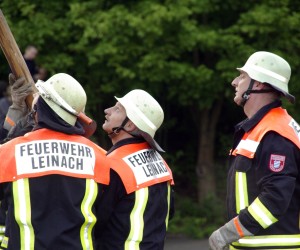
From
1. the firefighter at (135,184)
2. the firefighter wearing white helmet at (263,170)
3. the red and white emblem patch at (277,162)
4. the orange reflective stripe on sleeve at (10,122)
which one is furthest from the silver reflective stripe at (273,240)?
the orange reflective stripe on sleeve at (10,122)

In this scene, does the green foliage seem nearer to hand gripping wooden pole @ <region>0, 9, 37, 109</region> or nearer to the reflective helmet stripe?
hand gripping wooden pole @ <region>0, 9, 37, 109</region>

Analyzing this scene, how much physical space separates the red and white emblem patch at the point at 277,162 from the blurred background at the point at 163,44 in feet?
20.1

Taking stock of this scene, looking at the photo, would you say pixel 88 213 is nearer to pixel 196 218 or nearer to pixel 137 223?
pixel 137 223

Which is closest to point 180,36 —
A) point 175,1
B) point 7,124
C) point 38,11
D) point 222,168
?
point 175,1

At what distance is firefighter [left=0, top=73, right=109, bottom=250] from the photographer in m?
5.23

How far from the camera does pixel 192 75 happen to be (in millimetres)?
12148

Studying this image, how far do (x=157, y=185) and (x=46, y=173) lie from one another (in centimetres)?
88

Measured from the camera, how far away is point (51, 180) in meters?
5.27

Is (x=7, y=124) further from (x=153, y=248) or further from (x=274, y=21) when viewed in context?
(x=274, y=21)

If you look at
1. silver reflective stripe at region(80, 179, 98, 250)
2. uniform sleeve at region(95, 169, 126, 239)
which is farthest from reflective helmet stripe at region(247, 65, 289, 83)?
silver reflective stripe at region(80, 179, 98, 250)

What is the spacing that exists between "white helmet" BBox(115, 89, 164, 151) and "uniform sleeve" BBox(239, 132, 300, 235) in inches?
26.3

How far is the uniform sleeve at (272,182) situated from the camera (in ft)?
18.5

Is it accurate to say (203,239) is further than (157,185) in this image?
Yes

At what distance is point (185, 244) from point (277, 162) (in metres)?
6.83
